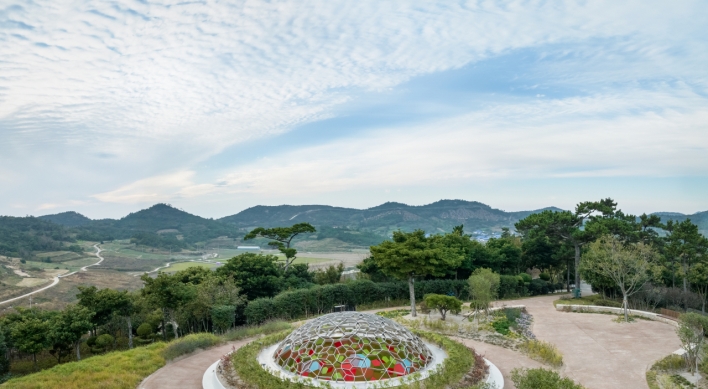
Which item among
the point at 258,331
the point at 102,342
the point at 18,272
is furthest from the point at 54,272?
the point at 258,331

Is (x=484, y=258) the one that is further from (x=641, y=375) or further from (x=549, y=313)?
(x=641, y=375)

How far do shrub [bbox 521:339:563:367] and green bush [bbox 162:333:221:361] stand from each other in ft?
48.8

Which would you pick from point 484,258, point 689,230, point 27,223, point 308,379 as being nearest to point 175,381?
point 308,379

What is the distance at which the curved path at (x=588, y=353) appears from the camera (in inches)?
631

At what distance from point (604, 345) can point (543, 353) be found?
469 cm

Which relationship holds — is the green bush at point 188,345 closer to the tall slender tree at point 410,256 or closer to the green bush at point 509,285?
the tall slender tree at point 410,256

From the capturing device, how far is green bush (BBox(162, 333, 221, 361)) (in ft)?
63.0

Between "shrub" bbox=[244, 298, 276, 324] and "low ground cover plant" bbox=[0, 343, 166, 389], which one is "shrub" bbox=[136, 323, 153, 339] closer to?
"low ground cover plant" bbox=[0, 343, 166, 389]

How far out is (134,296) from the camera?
24.6 meters

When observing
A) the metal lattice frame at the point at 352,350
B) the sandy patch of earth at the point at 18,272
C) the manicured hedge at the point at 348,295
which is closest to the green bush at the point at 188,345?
the manicured hedge at the point at 348,295

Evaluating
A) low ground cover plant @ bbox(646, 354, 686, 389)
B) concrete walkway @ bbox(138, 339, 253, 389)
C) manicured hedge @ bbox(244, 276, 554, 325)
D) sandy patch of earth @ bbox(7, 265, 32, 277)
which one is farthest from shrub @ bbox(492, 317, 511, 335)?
sandy patch of earth @ bbox(7, 265, 32, 277)

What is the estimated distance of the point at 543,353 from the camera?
18.2 meters

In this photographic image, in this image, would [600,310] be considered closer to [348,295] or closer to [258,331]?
[348,295]

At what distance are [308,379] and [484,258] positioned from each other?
1111 inches
